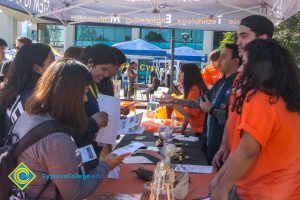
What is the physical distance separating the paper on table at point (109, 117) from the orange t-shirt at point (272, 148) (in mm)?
1139

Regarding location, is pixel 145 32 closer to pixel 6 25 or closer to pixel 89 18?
pixel 6 25

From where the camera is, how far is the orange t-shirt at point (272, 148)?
1.55 meters

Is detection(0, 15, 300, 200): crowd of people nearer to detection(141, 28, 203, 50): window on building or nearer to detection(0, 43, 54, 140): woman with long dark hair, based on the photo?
detection(0, 43, 54, 140): woman with long dark hair

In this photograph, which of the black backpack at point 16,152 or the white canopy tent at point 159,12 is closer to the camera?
the black backpack at point 16,152

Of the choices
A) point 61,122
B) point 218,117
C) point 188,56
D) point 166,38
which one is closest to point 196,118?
point 218,117

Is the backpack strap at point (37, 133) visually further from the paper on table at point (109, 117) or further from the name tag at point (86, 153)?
the paper on table at point (109, 117)

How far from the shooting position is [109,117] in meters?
2.66

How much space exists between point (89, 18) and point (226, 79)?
145 inches

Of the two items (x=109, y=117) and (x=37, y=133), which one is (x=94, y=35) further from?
(x=37, y=133)

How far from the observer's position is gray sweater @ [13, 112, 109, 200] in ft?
4.83

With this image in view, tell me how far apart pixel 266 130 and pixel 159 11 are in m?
4.62

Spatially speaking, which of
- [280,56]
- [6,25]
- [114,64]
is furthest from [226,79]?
[6,25]

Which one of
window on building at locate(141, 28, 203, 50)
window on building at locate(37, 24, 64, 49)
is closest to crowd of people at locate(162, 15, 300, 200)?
window on building at locate(141, 28, 203, 50)

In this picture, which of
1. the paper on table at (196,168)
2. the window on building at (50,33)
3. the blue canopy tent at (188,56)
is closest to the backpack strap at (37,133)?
the paper on table at (196,168)
